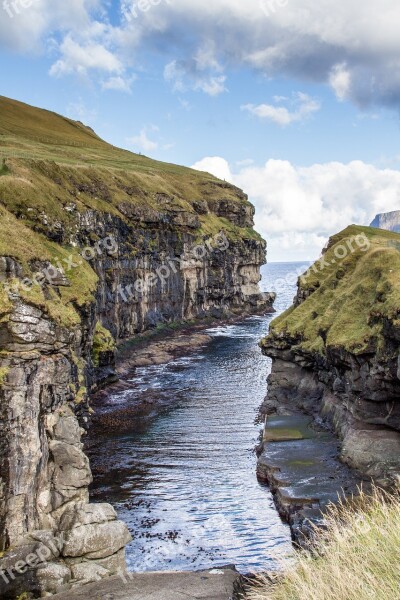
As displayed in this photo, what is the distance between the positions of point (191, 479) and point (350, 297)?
21064 millimetres

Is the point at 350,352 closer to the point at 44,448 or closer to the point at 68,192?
the point at 44,448

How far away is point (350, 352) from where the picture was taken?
42781mm

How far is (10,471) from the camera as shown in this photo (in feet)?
90.8

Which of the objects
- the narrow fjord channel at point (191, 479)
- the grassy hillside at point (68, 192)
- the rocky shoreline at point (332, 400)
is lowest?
the narrow fjord channel at point (191, 479)

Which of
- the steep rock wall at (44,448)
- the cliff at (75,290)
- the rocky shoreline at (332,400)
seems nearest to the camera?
the steep rock wall at (44,448)

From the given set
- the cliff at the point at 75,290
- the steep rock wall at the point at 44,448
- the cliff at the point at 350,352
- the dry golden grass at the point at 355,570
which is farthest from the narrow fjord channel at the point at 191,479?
the cliff at the point at 350,352

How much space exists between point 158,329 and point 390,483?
8157 cm

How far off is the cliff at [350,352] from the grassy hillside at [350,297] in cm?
10

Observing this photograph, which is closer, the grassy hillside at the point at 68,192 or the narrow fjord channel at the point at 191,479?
the narrow fjord channel at the point at 191,479

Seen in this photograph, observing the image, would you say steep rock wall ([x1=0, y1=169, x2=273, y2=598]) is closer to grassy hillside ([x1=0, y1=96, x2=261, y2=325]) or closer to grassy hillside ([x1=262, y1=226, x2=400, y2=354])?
grassy hillside ([x1=0, y1=96, x2=261, y2=325])

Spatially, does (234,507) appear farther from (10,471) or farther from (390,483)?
(10,471)

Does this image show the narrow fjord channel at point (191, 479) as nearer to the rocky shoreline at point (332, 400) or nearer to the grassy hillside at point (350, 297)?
the rocky shoreline at point (332, 400)

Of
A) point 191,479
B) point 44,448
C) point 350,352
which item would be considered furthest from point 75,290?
point 350,352

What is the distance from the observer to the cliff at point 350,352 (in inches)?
1522
